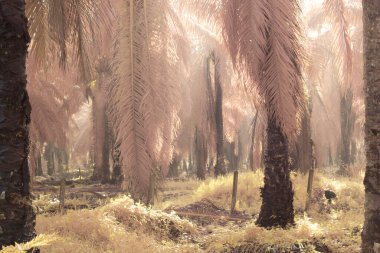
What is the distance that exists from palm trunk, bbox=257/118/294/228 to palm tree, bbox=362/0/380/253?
10.9 feet

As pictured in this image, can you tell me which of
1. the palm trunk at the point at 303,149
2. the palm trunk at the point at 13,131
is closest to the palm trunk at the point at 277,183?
the palm trunk at the point at 13,131

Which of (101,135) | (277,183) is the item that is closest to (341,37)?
(277,183)

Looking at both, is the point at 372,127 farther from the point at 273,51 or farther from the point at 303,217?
the point at 303,217

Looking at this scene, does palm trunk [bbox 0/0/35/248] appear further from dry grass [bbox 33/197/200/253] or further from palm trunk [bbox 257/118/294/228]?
palm trunk [bbox 257/118/294/228]

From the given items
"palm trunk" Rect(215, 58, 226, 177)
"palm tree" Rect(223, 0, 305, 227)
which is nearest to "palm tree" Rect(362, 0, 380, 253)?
"palm tree" Rect(223, 0, 305, 227)

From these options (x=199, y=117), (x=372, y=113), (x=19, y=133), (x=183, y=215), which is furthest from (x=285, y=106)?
(x=199, y=117)

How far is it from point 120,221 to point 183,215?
3391 millimetres

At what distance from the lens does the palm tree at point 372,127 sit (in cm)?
528

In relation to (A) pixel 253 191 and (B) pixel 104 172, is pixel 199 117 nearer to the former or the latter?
(B) pixel 104 172

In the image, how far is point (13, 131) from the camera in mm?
3744

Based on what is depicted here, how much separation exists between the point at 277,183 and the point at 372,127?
11.9ft

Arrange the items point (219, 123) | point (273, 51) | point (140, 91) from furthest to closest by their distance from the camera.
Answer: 1. point (219, 123)
2. point (273, 51)
3. point (140, 91)

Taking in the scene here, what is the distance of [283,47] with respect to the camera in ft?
25.9

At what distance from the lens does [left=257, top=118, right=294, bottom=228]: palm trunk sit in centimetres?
871
